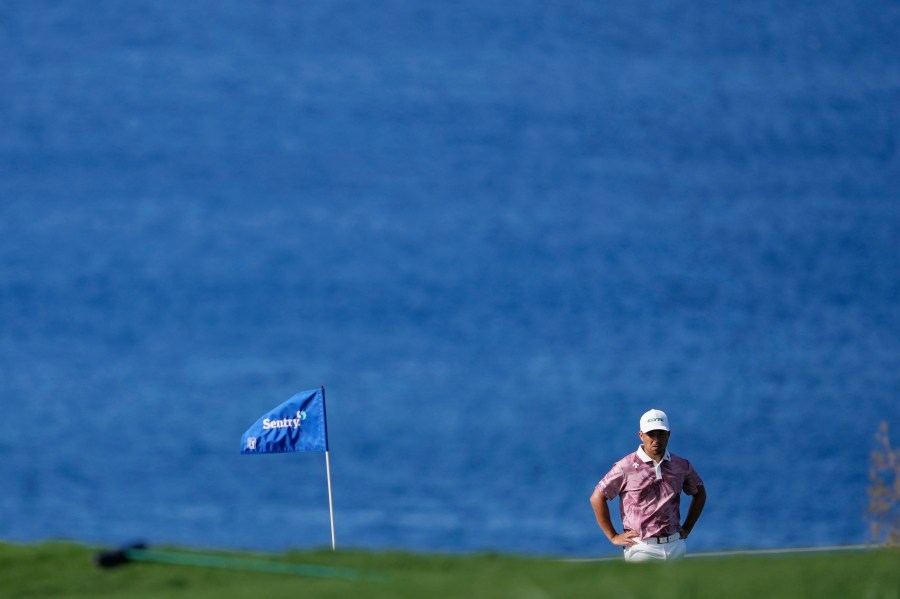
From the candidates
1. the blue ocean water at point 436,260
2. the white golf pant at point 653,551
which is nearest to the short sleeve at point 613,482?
the white golf pant at point 653,551

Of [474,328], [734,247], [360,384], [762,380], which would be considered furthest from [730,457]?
[360,384]

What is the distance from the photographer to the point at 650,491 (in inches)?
234

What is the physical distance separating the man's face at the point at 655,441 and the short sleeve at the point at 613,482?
0.64 ft

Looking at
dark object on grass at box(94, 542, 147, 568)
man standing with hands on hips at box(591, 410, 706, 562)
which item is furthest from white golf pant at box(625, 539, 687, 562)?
dark object on grass at box(94, 542, 147, 568)

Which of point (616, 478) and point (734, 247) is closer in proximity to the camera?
point (616, 478)

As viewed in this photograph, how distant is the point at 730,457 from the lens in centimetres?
1196

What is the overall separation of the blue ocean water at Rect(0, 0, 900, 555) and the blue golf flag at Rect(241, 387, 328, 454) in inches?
176

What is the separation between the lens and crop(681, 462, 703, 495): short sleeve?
6.09 m

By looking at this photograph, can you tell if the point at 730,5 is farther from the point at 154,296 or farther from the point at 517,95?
the point at 154,296

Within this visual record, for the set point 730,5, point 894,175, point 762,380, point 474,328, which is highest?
point 730,5

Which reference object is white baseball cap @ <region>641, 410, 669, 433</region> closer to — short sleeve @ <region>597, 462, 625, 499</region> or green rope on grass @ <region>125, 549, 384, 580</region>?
short sleeve @ <region>597, 462, 625, 499</region>

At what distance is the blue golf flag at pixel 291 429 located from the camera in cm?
736

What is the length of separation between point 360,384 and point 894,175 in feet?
21.2

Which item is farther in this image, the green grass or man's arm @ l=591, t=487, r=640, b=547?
man's arm @ l=591, t=487, r=640, b=547
